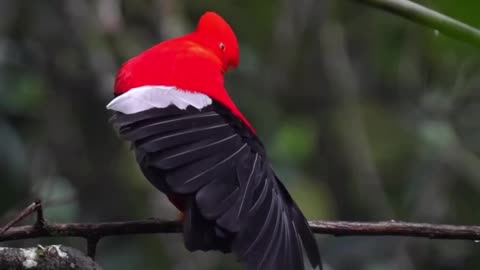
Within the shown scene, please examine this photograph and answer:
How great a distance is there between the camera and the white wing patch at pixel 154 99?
267cm

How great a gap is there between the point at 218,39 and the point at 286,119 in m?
2.86

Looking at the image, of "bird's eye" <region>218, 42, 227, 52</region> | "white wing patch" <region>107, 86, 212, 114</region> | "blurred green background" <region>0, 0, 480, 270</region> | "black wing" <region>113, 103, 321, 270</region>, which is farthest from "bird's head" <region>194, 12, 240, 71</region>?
"blurred green background" <region>0, 0, 480, 270</region>

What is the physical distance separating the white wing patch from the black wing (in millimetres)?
29

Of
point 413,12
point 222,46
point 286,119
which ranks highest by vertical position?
point 413,12

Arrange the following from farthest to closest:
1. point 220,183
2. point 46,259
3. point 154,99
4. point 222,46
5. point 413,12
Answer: point 222,46
point 154,99
point 220,183
point 413,12
point 46,259

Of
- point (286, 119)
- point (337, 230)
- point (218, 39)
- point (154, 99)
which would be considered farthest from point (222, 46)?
point (286, 119)

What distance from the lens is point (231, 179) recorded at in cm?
254

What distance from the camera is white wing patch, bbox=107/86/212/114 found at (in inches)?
105

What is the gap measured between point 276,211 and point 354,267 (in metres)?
2.85

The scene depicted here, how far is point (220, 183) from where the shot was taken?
2479mm

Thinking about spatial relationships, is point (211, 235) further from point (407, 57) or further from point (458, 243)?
point (407, 57)

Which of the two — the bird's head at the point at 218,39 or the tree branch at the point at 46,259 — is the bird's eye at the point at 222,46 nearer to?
the bird's head at the point at 218,39

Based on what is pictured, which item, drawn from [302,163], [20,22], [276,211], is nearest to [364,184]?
[302,163]

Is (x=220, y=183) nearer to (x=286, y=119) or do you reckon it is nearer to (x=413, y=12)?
(x=413, y=12)
